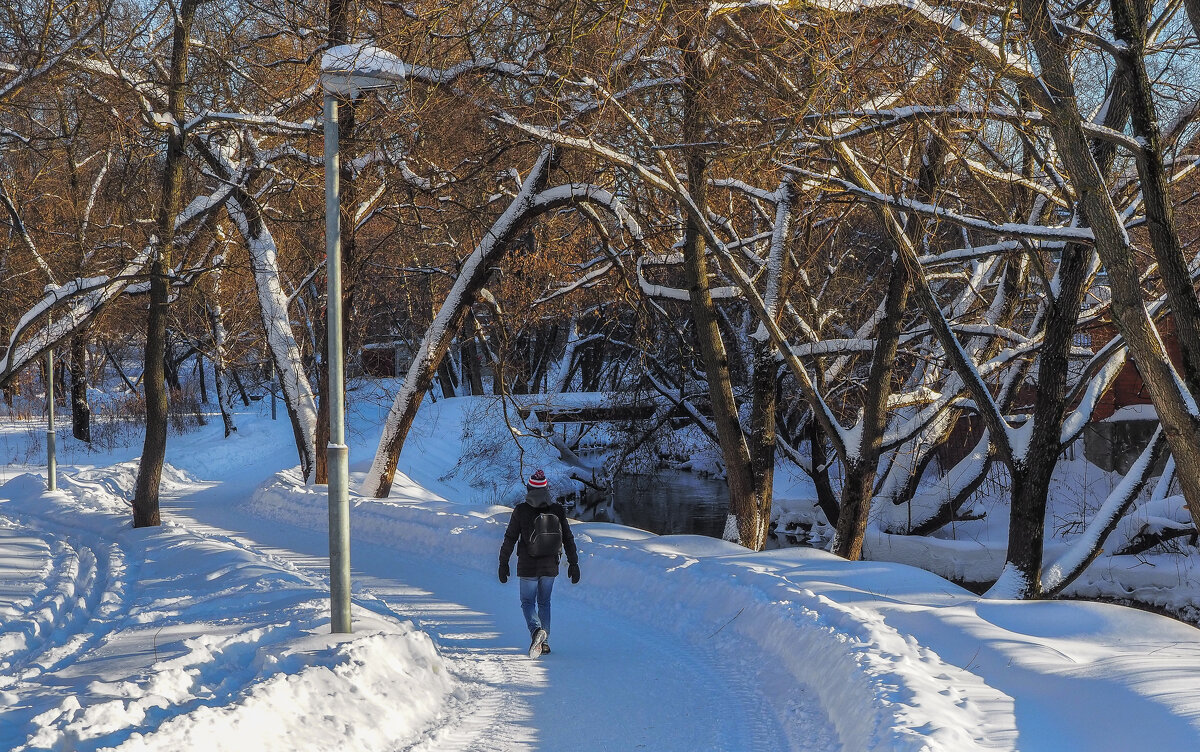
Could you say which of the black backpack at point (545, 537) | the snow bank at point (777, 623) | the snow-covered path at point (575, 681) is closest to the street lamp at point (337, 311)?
the snow-covered path at point (575, 681)

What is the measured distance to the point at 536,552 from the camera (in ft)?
27.4

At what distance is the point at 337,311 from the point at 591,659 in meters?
3.65

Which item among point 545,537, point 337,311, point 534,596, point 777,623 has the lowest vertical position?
point 777,623

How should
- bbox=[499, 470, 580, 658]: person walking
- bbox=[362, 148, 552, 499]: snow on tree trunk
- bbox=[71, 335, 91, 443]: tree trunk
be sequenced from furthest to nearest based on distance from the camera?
bbox=[71, 335, 91, 443]: tree trunk < bbox=[362, 148, 552, 499]: snow on tree trunk < bbox=[499, 470, 580, 658]: person walking

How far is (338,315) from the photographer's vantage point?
24.6ft

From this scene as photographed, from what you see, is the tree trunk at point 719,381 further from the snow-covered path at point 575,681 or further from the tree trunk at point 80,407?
the tree trunk at point 80,407

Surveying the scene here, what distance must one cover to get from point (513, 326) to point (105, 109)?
11.9m

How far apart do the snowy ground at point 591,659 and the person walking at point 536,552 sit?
1.04 ft

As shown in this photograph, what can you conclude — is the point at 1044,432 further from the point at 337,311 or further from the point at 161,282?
the point at 161,282

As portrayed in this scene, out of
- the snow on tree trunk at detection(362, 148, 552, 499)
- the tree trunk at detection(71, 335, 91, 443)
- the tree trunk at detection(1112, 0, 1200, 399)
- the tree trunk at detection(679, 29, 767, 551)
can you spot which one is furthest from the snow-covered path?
the tree trunk at detection(71, 335, 91, 443)

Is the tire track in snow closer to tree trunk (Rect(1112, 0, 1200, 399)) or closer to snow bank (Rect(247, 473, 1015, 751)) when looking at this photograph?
snow bank (Rect(247, 473, 1015, 751))

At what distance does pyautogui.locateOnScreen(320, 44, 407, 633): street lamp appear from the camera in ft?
24.0

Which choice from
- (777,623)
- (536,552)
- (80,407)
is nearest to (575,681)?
(536,552)

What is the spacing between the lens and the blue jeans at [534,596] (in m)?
8.38
